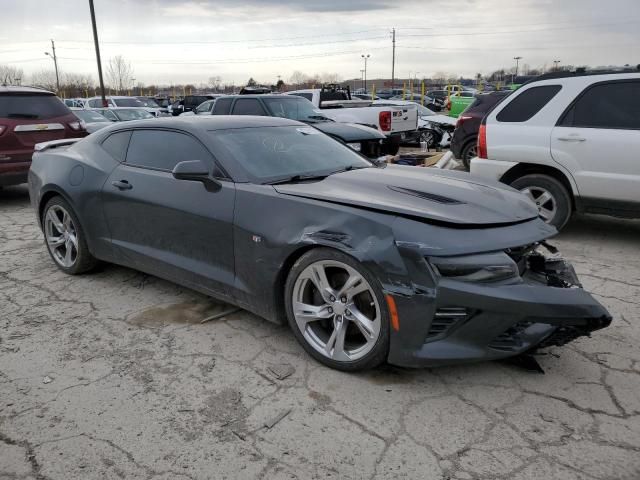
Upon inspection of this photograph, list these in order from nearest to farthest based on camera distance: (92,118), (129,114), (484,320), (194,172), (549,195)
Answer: (484,320) < (194,172) < (549,195) < (92,118) < (129,114)

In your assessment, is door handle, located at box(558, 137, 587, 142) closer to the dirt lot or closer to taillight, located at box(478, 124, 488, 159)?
taillight, located at box(478, 124, 488, 159)

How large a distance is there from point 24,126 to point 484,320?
24.2 ft

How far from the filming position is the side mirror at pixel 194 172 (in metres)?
3.42

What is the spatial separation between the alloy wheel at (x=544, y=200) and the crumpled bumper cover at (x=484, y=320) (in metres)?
3.07

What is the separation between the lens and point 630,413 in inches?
104

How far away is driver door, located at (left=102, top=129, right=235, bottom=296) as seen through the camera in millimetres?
3471

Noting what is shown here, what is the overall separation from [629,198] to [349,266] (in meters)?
3.66

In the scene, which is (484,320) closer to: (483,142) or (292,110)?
(483,142)

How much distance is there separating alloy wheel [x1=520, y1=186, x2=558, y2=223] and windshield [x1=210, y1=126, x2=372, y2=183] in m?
2.38

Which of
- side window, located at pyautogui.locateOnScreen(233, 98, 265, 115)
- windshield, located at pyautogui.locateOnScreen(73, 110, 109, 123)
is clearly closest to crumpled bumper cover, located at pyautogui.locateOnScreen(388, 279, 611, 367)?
side window, located at pyautogui.locateOnScreen(233, 98, 265, 115)

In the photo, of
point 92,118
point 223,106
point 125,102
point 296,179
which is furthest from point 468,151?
point 125,102

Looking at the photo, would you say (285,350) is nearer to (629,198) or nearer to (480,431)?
(480,431)

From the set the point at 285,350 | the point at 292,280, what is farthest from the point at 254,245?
the point at 285,350

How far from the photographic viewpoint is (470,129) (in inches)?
375
